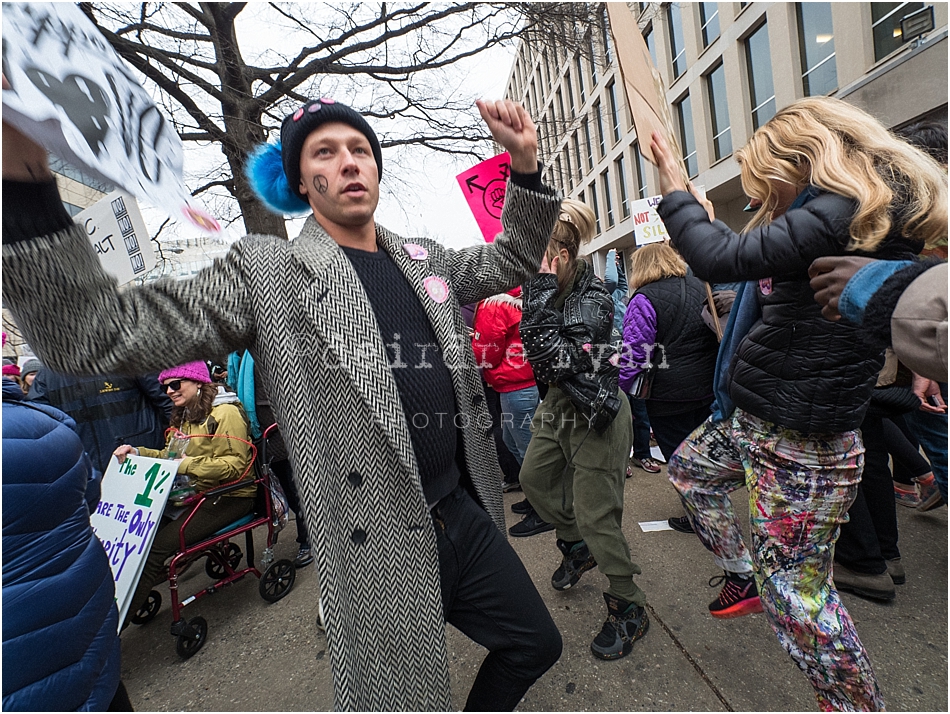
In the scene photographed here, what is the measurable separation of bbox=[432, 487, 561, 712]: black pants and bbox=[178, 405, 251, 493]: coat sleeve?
2.06 metres

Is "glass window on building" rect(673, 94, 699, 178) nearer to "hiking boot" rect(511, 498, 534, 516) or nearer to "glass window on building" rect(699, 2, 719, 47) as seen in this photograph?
"glass window on building" rect(699, 2, 719, 47)

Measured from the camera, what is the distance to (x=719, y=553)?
2035 millimetres

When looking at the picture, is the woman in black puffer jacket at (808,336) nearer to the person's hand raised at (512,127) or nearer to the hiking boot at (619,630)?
the person's hand raised at (512,127)

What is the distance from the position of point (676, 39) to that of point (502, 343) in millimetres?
16265

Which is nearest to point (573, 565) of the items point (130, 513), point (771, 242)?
point (771, 242)

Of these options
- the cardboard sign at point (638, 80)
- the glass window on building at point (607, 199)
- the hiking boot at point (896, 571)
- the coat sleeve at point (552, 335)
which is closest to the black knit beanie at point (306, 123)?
the cardboard sign at point (638, 80)

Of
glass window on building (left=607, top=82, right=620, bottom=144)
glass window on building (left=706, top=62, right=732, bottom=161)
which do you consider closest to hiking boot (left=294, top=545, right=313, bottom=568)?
glass window on building (left=706, top=62, right=732, bottom=161)

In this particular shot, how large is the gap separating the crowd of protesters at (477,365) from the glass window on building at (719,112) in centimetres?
1362

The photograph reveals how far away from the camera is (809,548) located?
5.10 ft

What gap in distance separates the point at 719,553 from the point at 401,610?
4.87 feet

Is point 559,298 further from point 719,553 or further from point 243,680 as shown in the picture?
point 243,680

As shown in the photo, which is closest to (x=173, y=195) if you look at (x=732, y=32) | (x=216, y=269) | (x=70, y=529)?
(x=216, y=269)

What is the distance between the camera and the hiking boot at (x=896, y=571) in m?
2.45

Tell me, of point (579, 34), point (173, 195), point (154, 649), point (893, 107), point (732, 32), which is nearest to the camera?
point (173, 195)
